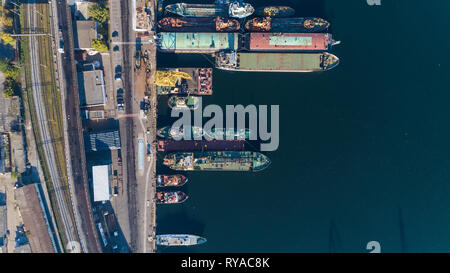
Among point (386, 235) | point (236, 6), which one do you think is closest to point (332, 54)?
point (236, 6)

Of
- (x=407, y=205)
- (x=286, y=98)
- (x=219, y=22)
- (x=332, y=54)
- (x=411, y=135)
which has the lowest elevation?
(x=407, y=205)

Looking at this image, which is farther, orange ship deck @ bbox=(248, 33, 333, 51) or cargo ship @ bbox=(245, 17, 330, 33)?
cargo ship @ bbox=(245, 17, 330, 33)

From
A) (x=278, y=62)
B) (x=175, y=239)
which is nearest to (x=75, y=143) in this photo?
(x=175, y=239)

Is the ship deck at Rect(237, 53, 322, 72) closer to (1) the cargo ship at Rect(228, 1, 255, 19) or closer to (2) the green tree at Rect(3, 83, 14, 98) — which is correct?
(1) the cargo ship at Rect(228, 1, 255, 19)

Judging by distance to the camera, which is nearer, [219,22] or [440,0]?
[219,22]

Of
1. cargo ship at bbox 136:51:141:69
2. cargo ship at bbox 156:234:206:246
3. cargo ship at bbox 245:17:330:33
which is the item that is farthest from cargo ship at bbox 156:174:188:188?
cargo ship at bbox 245:17:330:33

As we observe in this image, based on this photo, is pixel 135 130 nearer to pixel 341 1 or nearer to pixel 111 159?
pixel 111 159

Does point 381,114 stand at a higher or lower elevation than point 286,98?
lower
